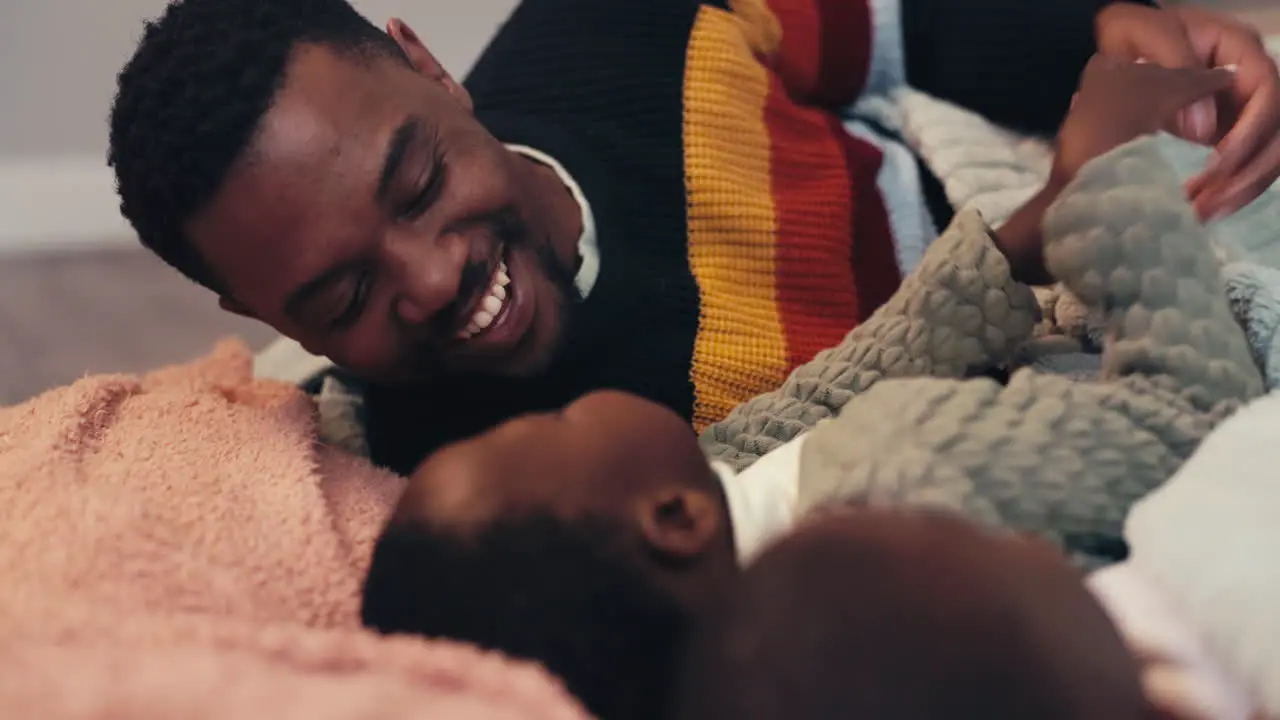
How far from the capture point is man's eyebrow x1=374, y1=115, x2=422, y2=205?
0.68 m

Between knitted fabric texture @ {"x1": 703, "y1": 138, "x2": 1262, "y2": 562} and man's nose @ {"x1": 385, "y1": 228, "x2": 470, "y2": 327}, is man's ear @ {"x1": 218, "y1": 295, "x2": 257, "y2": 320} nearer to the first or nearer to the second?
man's nose @ {"x1": 385, "y1": 228, "x2": 470, "y2": 327}

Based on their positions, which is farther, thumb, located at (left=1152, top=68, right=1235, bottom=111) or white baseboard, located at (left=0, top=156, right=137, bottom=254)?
white baseboard, located at (left=0, top=156, right=137, bottom=254)

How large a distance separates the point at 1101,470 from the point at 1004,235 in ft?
0.79

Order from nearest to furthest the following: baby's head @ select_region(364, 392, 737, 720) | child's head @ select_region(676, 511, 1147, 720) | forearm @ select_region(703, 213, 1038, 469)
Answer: child's head @ select_region(676, 511, 1147, 720) < baby's head @ select_region(364, 392, 737, 720) < forearm @ select_region(703, 213, 1038, 469)

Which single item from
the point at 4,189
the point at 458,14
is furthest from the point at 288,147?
the point at 4,189

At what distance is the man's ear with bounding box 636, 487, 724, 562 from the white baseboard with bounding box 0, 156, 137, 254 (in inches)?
43.4

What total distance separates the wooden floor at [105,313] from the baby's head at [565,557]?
97cm

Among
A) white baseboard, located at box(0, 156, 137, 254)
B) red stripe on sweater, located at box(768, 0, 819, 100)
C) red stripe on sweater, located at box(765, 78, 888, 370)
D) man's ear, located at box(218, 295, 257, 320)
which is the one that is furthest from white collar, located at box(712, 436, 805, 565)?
white baseboard, located at box(0, 156, 137, 254)

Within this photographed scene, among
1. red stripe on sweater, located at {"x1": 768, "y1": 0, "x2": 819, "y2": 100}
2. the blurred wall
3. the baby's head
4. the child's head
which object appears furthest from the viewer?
the blurred wall

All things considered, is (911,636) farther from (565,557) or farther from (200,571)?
(200,571)

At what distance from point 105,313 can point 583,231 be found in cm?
82

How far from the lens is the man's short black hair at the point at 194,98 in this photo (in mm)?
662

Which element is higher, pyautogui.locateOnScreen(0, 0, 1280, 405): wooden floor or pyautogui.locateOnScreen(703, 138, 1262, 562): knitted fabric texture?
pyautogui.locateOnScreen(703, 138, 1262, 562): knitted fabric texture

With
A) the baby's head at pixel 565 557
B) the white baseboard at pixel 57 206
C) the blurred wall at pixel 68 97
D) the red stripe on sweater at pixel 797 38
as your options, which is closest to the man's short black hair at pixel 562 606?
the baby's head at pixel 565 557
